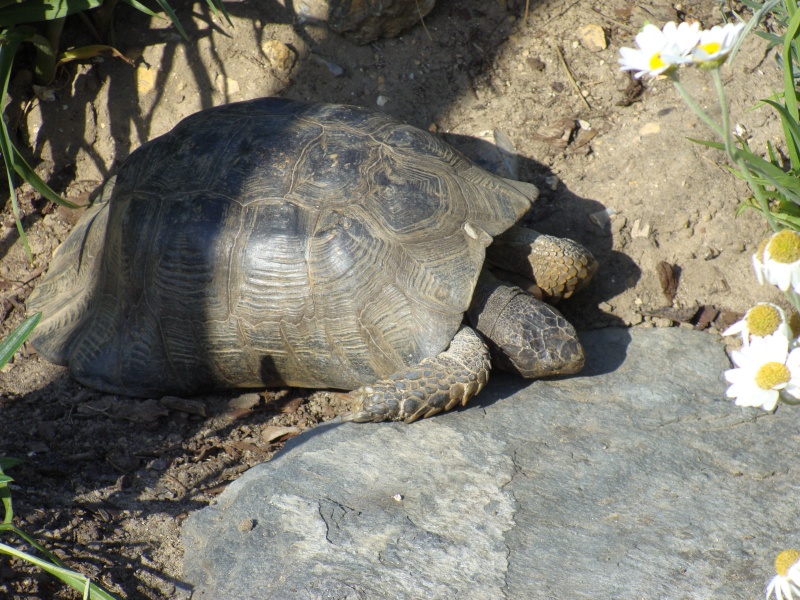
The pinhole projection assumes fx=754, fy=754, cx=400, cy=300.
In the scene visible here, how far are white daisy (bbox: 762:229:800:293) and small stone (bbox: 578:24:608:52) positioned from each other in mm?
3890

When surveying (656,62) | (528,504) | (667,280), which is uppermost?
(656,62)

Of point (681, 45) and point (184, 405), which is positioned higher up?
point (681, 45)

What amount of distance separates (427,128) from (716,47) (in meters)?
3.39

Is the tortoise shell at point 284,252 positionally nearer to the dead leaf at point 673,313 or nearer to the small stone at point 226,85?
the dead leaf at point 673,313

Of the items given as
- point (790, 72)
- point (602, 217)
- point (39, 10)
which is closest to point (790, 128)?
point (790, 72)

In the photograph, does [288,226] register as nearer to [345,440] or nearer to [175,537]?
[345,440]

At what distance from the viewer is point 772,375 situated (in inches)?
57.6

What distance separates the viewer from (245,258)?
3510mm

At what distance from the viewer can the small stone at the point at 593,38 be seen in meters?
5.04

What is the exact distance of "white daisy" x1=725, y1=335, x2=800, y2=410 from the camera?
1.46m

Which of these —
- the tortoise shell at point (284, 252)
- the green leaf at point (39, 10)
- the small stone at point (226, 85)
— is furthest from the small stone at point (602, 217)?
the green leaf at point (39, 10)

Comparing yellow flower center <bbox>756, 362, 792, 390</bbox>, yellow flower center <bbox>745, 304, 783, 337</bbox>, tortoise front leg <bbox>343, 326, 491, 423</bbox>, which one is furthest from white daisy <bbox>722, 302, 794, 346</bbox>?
tortoise front leg <bbox>343, 326, 491, 423</bbox>

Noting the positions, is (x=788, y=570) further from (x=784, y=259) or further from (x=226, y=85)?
(x=226, y=85)

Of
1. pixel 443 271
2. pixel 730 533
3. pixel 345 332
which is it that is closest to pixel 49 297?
pixel 345 332
